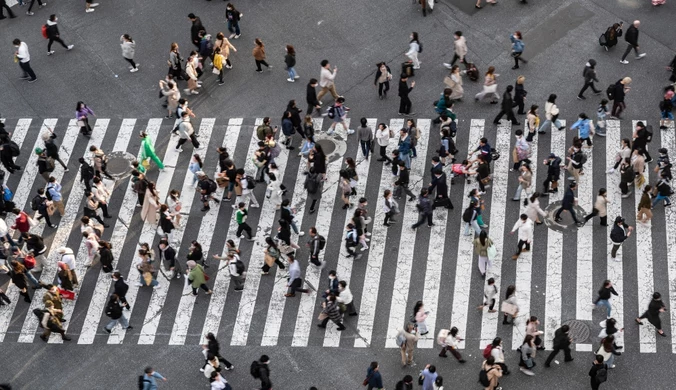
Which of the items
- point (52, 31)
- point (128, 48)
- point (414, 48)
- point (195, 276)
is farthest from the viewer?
point (52, 31)

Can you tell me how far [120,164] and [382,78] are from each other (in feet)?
28.0

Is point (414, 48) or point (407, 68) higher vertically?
point (414, 48)

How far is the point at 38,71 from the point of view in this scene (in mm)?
34656

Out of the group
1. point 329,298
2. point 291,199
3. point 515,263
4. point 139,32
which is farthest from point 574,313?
point 139,32

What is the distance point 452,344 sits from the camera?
80.3 ft

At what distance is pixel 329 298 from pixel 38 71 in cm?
1536

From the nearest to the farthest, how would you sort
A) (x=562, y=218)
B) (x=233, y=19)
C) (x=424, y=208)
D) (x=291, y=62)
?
(x=424, y=208) → (x=562, y=218) → (x=291, y=62) → (x=233, y=19)

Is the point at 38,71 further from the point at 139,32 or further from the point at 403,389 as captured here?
the point at 403,389

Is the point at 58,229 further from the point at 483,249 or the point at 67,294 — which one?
the point at 483,249

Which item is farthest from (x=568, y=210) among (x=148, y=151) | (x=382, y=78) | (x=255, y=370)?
(x=148, y=151)

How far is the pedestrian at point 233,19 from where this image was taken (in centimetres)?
3397

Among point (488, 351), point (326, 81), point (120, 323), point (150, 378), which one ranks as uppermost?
point (326, 81)

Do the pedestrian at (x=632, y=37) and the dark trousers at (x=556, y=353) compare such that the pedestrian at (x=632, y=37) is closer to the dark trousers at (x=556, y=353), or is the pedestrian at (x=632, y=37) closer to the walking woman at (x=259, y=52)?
the walking woman at (x=259, y=52)

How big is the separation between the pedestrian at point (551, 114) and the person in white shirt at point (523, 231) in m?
4.72
